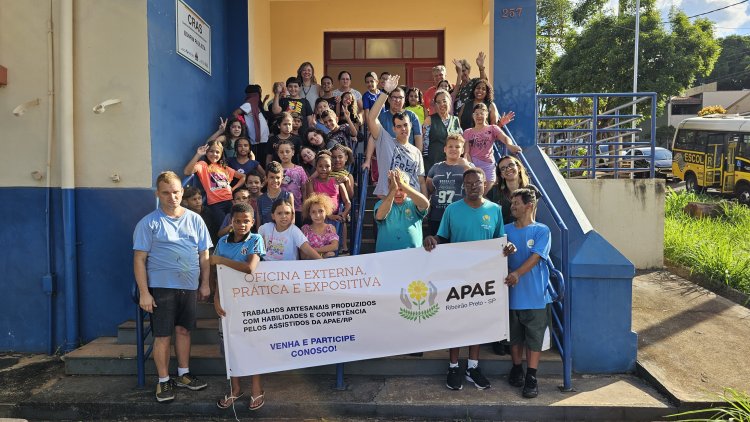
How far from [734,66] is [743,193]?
46.3 metres

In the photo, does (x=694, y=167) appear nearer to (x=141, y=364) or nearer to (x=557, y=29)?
(x=557, y=29)

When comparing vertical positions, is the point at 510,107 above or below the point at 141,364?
above

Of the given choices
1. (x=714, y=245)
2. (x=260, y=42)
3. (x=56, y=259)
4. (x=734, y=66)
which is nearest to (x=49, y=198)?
(x=56, y=259)

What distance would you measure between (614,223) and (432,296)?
17.9ft

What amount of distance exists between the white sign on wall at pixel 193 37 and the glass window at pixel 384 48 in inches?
181

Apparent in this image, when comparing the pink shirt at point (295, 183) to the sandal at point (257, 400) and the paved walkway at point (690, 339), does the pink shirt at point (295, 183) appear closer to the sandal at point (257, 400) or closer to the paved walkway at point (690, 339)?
the sandal at point (257, 400)

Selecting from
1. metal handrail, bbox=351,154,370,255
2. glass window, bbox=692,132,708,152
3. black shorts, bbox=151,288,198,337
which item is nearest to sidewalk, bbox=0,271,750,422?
black shorts, bbox=151,288,198,337

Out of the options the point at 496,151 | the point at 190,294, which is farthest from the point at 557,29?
the point at 190,294

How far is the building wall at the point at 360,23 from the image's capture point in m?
10.6

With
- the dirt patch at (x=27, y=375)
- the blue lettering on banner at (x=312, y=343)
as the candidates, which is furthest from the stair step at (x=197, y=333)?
the blue lettering on banner at (x=312, y=343)

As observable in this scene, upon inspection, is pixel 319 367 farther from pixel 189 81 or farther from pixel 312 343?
pixel 189 81

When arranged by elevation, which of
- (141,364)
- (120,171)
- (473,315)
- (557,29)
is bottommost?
(141,364)

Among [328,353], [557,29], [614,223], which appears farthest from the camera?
[557,29]

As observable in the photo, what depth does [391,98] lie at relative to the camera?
5.52m
